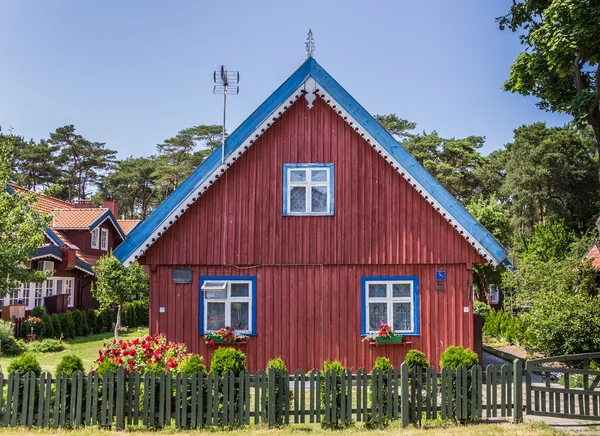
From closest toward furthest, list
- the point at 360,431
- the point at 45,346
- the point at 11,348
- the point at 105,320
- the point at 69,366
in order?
the point at 360,431 → the point at 69,366 → the point at 11,348 → the point at 45,346 → the point at 105,320

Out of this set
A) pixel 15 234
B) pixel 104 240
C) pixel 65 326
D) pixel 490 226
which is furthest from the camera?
pixel 104 240

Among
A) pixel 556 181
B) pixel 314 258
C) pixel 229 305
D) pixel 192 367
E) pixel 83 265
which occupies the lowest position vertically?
pixel 192 367

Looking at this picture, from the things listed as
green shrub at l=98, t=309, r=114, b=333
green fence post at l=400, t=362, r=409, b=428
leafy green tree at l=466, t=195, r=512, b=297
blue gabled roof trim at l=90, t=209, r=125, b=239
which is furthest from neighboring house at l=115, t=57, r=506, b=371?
blue gabled roof trim at l=90, t=209, r=125, b=239

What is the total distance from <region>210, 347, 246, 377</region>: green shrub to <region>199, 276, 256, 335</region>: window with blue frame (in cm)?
337

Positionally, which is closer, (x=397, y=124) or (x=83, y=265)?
(x=83, y=265)

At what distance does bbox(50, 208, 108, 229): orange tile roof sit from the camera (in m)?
31.8

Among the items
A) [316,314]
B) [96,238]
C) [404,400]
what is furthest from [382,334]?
[96,238]

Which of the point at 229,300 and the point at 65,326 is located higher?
the point at 229,300

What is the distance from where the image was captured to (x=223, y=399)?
971 cm

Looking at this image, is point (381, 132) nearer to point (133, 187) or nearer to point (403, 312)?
point (403, 312)

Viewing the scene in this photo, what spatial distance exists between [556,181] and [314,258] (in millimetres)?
41116

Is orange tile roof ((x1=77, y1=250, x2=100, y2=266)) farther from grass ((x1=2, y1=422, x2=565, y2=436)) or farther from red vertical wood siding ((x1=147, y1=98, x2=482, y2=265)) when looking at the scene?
grass ((x1=2, y1=422, x2=565, y2=436))

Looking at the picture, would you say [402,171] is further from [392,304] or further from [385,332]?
[385,332]

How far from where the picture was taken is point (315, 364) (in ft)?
44.6
